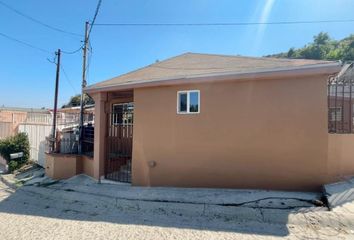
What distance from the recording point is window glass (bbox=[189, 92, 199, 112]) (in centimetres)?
854

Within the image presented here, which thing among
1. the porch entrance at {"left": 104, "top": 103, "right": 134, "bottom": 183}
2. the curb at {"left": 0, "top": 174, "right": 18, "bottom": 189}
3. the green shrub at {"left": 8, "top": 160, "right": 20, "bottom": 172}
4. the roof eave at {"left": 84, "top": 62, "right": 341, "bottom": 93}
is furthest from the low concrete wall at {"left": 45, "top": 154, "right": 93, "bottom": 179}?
the green shrub at {"left": 8, "top": 160, "right": 20, "bottom": 172}

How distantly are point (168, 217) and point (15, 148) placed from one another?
1170 centimetres

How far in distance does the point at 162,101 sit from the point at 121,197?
10.4ft

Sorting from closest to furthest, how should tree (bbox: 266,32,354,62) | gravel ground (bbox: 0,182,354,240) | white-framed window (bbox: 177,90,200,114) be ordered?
1. gravel ground (bbox: 0,182,354,240)
2. white-framed window (bbox: 177,90,200,114)
3. tree (bbox: 266,32,354,62)

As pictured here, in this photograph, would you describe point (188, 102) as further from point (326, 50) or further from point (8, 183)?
point (326, 50)

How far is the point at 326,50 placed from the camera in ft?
145

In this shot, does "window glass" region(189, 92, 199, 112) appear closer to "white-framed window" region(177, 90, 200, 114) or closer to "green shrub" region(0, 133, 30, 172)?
"white-framed window" region(177, 90, 200, 114)

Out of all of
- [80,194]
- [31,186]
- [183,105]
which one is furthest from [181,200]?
[31,186]

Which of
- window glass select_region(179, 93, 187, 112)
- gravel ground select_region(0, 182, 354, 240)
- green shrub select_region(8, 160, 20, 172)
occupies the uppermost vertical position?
window glass select_region(179, 93, 187, 112)

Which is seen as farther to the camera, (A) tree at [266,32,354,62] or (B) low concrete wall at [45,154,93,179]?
(A) tree at [266,32,354,62]

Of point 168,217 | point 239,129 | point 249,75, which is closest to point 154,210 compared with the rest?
point 168,217

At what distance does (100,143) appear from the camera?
1038cm

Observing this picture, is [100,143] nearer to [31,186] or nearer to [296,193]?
[31,186]

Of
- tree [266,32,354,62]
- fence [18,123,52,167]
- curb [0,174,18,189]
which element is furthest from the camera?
tree [266,32,354,62]
